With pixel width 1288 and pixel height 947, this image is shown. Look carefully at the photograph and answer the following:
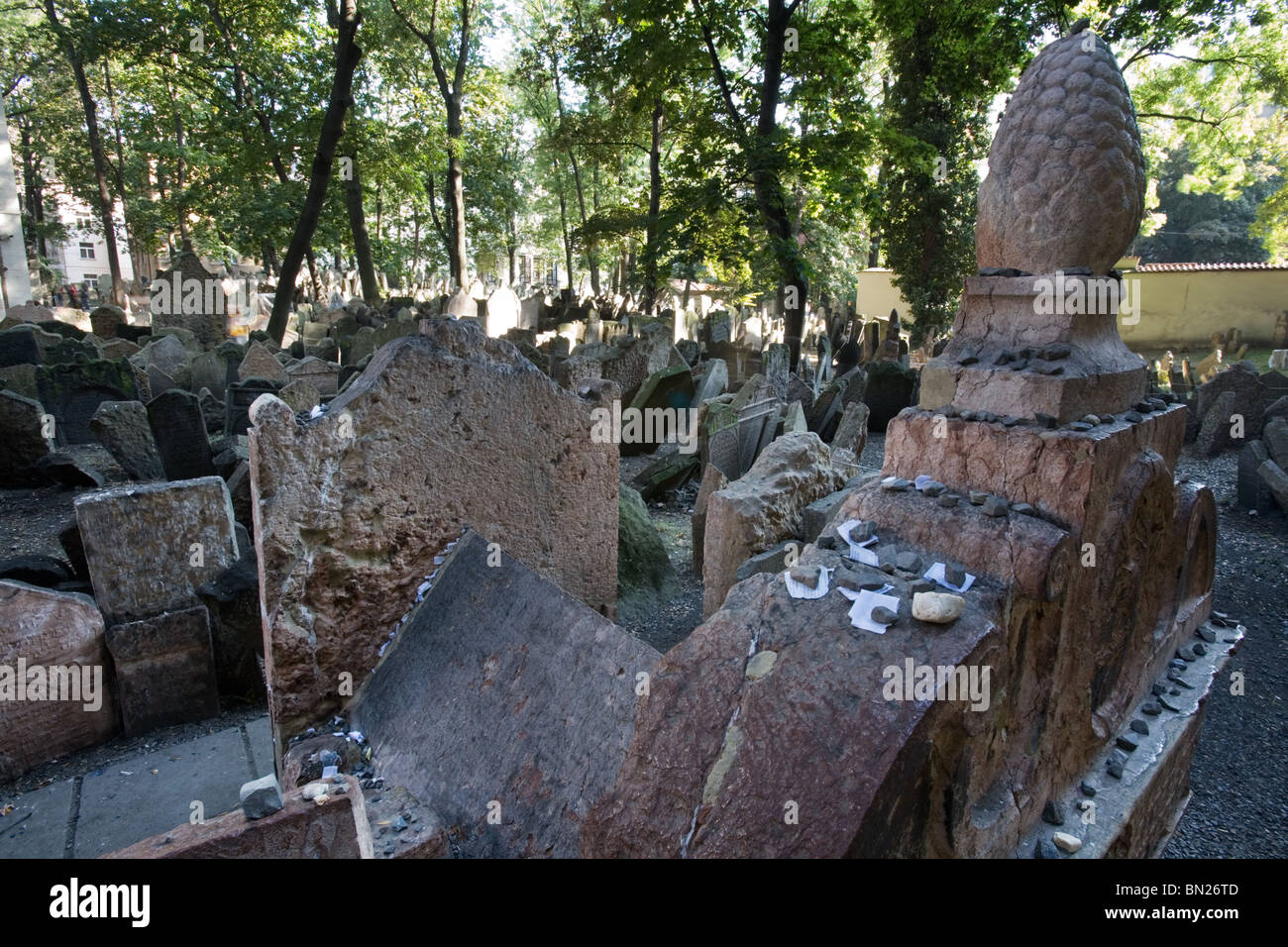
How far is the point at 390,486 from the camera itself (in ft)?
9.61

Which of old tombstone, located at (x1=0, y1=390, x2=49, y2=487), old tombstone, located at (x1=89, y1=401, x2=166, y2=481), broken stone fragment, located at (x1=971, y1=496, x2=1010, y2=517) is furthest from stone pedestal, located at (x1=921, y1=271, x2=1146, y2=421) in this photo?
old tombstone, located at (x1=0, y1=390, x2=49, y2=487)

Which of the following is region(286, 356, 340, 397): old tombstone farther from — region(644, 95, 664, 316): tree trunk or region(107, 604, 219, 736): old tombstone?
region(107, 604, 219, 736): old tombstone

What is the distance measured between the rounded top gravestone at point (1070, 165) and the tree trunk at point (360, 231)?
1539 cm

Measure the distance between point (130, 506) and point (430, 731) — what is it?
2.37 meters

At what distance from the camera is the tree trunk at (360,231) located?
1661 cm

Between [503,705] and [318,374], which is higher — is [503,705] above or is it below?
below

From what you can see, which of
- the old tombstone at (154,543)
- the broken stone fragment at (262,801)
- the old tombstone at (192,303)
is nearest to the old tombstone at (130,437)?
the old tombstone at (154,543)

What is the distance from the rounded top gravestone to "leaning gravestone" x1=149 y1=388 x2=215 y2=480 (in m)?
6.47

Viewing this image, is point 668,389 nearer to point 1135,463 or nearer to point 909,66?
point 1135,463

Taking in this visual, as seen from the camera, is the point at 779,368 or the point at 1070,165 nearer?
the point at 1070,165

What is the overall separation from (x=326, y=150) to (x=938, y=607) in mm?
12417

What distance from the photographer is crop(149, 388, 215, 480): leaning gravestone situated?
252 inches

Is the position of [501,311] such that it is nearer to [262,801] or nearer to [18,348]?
[18,348]

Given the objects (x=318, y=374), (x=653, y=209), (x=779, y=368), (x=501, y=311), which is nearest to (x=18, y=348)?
(x=318, y=374)
